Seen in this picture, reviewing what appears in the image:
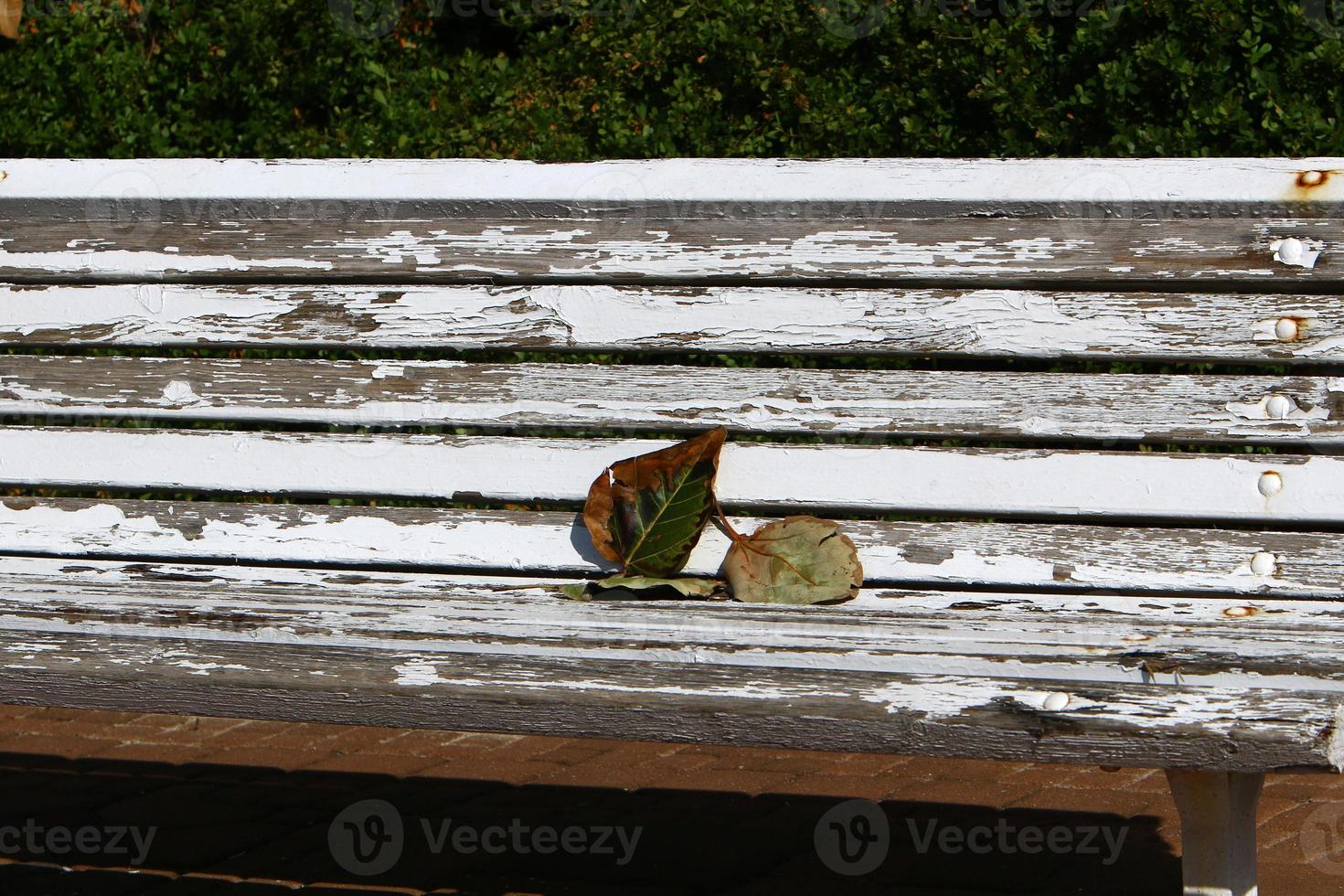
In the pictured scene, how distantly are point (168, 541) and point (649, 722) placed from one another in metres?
1.17

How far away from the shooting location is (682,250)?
227 cm

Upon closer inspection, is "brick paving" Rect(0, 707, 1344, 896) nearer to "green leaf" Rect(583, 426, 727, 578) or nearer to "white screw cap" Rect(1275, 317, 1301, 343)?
"green leaf" Rect(583, 426, 727, 578)

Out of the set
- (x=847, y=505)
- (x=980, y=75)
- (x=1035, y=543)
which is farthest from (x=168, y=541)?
(x=980, y=75)

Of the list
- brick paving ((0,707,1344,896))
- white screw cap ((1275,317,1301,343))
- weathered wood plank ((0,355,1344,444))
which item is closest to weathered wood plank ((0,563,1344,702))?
weathered wood plank ((0,355,1344,444))

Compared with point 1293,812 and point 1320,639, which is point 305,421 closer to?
point 1320,639

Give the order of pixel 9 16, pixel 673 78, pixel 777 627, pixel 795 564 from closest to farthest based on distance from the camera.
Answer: pixel 777 627 → pixel 795 564 → pixel 9 16 → pixel 673 78

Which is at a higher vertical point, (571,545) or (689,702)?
(571,545)

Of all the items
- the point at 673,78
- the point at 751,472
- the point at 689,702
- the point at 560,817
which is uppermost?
the point at 673,78

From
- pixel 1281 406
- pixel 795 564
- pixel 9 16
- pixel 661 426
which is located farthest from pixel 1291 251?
pixel 9 16

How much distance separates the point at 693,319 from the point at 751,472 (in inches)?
9.5

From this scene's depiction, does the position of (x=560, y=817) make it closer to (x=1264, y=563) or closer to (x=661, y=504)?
(x=661, y=504)

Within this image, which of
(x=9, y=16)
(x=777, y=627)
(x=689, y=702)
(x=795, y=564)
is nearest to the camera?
A: (x=689, y=702)

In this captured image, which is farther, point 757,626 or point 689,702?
point 757,626

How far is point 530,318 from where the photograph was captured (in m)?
2.32
